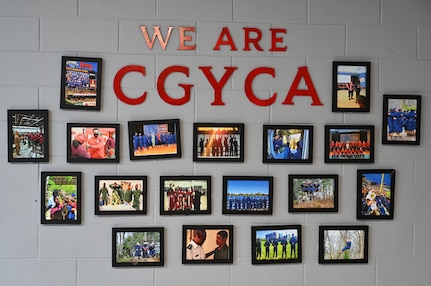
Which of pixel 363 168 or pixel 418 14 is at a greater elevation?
pixel 418 14

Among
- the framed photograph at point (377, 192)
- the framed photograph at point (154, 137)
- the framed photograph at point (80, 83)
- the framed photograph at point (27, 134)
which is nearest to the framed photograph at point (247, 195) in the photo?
the framed photograph at point (154, 137)

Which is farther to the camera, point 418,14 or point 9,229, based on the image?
point 418,14

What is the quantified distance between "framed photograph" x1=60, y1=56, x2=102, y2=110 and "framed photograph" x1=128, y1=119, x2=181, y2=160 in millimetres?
235

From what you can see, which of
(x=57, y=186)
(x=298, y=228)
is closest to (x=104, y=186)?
(x=57, y=186)

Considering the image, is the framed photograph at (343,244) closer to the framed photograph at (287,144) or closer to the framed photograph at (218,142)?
the framed photograph at (287,144)

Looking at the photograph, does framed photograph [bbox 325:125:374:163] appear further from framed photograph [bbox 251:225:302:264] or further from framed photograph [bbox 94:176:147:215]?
framed photograph [bbox 94:176:147:215]

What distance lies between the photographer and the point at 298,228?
2.25m

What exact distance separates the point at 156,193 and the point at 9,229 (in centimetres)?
71

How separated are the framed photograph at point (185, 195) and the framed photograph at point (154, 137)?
13 centimetres

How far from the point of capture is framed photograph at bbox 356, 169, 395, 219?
7.48 ft

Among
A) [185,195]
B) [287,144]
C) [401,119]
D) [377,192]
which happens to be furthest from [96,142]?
[401,119]

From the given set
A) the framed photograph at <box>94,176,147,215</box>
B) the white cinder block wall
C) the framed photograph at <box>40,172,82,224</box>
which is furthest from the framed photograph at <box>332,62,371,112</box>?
the framed photograph at <box>40,172,82,224</box>

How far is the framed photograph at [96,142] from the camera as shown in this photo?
218cm

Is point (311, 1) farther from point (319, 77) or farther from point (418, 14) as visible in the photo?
point (418, 14)
